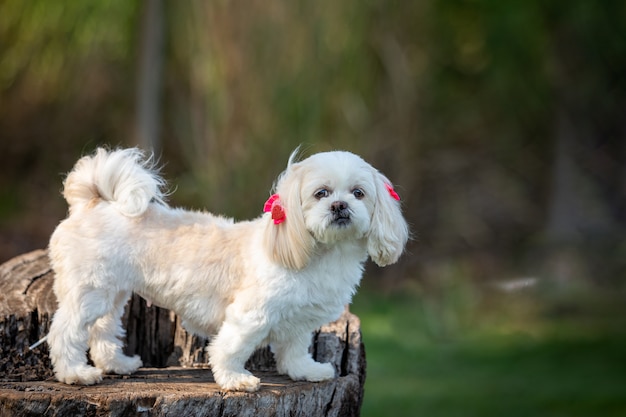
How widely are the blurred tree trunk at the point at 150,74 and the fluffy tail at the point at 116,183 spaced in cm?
557

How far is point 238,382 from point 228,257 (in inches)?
17.9

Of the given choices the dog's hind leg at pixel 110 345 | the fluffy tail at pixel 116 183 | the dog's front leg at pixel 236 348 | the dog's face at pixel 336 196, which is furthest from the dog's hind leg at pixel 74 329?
the dog's face at pixel 336 196

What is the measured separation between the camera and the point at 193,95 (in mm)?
8273

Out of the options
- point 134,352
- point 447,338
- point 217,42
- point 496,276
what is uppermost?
point 217,42

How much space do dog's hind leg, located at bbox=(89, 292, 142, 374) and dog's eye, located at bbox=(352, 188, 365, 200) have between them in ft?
3.30

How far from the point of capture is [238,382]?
3.02 m

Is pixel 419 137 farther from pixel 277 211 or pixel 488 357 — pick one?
pixel 277 211

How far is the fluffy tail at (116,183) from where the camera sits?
10.6 feet

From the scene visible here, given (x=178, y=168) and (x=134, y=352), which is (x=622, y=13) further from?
(x=134, y=352)

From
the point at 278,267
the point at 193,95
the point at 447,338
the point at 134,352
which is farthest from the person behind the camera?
the point at 193,95

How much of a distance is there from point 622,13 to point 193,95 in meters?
4.27

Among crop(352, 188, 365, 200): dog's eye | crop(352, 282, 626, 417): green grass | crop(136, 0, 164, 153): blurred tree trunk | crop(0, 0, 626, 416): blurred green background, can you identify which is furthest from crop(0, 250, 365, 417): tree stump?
crop(136, 0, 164, 153): blurred tree trunk

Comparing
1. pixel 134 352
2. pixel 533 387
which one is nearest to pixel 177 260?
pixel 134 352

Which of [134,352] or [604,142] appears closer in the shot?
[134,352]
